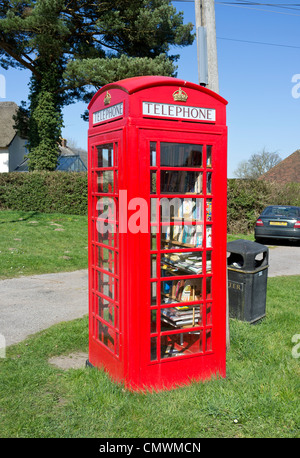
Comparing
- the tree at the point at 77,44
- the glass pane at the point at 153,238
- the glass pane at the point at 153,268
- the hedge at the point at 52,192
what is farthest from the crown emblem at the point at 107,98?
the tree at the point at 77,44

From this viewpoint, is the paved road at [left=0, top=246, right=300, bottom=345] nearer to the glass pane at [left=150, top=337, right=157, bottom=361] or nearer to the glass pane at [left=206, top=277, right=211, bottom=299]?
the glass pane at [left=150, top=337, right=157, bottom=361]

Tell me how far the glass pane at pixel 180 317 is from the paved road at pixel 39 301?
2341 millimetres

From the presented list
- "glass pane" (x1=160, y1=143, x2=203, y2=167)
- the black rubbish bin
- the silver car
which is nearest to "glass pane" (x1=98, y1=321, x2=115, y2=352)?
"glass pane" (x1=160, y1=143, x2=203, y2=167)

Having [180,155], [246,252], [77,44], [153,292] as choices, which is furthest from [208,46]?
[77,44]

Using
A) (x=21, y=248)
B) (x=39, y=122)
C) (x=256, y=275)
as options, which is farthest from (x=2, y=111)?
(x=256, y=275)

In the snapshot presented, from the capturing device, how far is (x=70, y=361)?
4879mm

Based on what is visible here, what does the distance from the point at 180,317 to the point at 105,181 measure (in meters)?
1.48

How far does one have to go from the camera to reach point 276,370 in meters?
4.39

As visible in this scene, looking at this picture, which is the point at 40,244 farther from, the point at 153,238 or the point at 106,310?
the point at 153,238

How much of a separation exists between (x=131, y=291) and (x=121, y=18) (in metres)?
21.8

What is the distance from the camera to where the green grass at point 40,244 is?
404 inches

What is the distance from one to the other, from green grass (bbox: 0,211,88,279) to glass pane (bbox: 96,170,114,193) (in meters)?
5.72

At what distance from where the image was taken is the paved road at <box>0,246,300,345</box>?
243 inches

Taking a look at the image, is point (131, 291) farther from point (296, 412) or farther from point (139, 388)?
point (296, 412)
